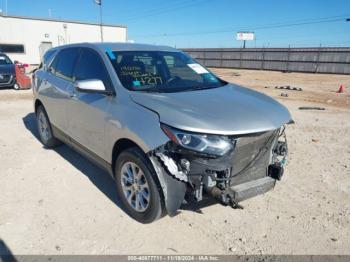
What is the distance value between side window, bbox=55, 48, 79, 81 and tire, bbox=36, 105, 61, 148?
94 cm

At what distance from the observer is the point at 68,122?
4.47 metres

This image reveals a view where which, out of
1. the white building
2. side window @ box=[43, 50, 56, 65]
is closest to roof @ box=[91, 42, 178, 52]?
side window @ box=[43, 50, 56, 65]

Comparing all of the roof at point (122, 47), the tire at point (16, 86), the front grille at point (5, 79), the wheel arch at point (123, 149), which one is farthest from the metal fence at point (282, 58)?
the wheel arch at point (123, 149)

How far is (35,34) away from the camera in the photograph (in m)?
31.8

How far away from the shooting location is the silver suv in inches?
109

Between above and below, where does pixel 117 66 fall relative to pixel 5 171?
above

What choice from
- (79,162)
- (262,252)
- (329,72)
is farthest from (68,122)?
(329,72)

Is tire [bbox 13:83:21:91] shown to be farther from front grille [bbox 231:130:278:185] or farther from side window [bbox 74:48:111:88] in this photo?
front grille [bbox 231:130:278:185]

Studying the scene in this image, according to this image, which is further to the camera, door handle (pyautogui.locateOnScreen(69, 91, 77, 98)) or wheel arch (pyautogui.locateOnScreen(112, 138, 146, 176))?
door handle (pyautogui.locateOnScreen(69, 91, 77, 98))

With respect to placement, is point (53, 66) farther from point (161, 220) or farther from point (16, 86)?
point (16, 86)

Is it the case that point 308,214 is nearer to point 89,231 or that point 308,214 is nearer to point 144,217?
point 144,217

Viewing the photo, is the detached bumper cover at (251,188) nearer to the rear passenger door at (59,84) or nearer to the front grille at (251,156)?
the front grille at (251,156)

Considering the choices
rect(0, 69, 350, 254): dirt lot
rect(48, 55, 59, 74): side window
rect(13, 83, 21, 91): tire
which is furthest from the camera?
rect(13, 83, 21, 91): tire

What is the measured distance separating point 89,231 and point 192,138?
4.85ft
